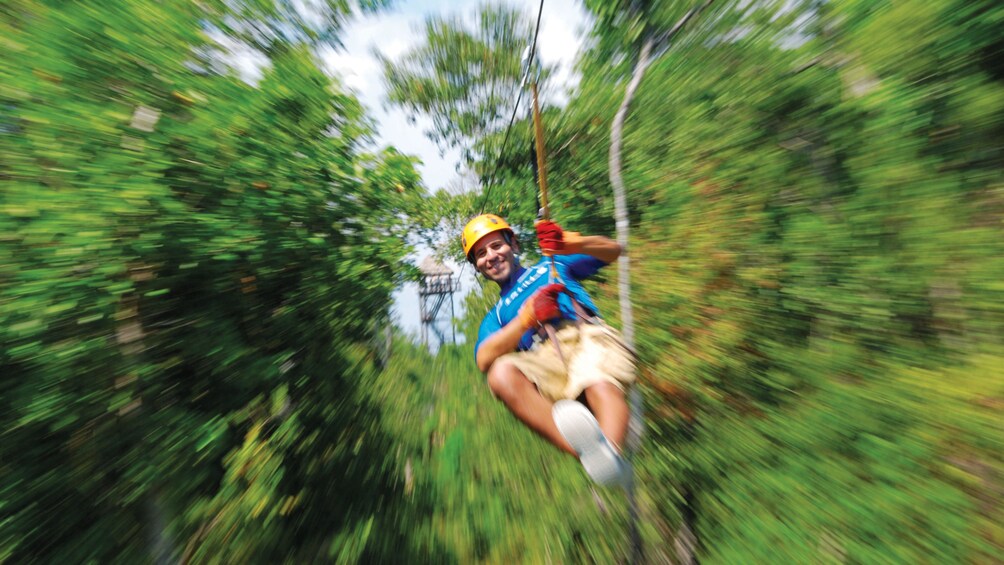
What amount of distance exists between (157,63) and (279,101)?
3.07 ft

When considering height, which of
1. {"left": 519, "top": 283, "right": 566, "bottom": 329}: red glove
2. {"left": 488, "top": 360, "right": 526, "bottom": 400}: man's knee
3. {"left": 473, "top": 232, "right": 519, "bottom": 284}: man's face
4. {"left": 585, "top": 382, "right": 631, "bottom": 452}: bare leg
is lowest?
{"left": 585, "top": 382, "right": 631, "bottom": 452}: bare leg

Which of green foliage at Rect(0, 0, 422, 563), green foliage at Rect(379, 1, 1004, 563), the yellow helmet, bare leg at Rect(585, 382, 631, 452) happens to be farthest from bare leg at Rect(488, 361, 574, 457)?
green foliage at Rect(0, 0, 422, 563)

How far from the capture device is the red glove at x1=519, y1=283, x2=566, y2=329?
8.88 feet

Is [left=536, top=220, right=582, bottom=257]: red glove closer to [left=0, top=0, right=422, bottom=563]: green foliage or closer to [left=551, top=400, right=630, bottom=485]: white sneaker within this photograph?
[left=551, top=400, right=630, bottom=485]: white sneaker

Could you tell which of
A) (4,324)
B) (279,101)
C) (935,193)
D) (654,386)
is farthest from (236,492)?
(935,193)

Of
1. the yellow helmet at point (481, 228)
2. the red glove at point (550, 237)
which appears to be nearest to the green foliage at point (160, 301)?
the yellow helmet at point (481, 228)

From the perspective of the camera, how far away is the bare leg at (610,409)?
2359mm

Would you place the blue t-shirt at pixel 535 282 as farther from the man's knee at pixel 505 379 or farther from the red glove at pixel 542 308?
the man's knee at pixel 505 379

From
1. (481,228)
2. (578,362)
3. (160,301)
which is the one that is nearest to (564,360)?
(578,362)

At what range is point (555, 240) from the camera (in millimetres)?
2992

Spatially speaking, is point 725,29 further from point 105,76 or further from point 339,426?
point 339,426

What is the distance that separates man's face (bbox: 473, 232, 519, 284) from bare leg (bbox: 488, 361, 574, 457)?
3.46 ft

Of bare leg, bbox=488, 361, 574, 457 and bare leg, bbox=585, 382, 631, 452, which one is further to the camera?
bare leg, bbox=488, 361, 574, 457

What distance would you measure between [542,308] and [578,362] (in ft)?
1.62
